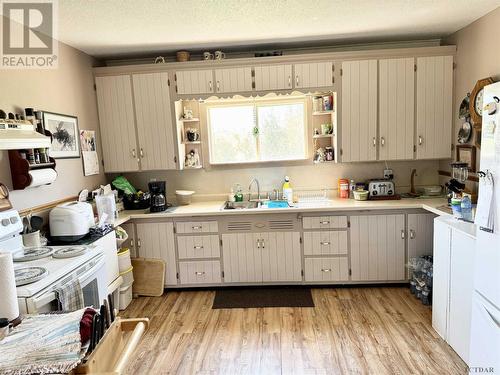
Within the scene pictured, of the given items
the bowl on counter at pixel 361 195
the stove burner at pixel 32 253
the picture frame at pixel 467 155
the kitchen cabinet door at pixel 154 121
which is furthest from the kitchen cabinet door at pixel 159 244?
the picture frame at pixel 467 155

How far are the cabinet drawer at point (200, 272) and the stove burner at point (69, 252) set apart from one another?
1313 millimetres

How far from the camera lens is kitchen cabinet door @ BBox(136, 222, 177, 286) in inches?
134

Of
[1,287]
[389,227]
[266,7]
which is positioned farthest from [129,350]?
[389,227]

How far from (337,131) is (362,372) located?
2.20 m

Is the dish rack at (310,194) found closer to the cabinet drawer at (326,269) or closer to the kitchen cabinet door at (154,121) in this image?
the cabinet drawer at (326,269)

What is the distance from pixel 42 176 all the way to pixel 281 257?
2.22 m

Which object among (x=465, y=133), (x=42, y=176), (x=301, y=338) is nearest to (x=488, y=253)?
(x=301, y=338)

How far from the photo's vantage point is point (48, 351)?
107 cm

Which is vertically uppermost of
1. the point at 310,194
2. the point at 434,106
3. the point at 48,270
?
the point at 434,106

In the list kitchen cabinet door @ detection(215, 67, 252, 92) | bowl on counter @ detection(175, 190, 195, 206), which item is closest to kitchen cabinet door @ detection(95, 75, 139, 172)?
bowl on counter @ detection(175, 190, 195, 206)

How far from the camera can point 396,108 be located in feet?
10.9

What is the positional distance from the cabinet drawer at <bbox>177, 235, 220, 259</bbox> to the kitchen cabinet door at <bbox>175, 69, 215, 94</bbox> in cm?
151

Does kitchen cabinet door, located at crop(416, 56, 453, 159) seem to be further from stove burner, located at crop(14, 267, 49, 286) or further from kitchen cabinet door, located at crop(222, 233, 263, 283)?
stove burner, located at crop(14, 267, 49, 286)

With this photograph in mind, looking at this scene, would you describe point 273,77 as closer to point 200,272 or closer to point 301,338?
point 200,272
